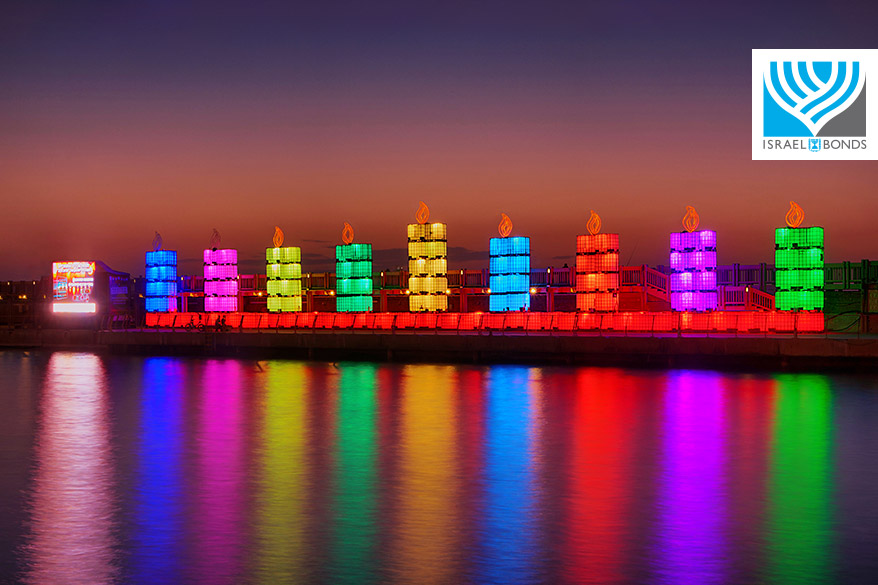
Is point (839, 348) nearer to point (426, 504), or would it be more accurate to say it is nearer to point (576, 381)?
point (576, 381)

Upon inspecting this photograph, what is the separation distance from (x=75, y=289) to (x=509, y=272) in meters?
32.5

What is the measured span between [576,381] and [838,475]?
1780 centimetres

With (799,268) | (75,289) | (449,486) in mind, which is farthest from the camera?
(75,289)

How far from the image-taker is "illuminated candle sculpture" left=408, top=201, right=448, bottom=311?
4903 cm

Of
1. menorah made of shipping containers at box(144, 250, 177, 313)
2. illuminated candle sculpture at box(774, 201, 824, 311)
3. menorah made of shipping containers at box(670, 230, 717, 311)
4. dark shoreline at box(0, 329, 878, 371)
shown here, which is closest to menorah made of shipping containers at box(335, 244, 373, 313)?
dark shoreline at box(0, 329, 878, 371)

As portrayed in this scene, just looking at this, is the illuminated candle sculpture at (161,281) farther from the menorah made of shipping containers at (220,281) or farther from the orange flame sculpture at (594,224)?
the orange flame sculpture at (594,224)

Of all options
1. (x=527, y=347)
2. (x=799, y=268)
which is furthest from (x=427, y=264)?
(x=799, y=268)

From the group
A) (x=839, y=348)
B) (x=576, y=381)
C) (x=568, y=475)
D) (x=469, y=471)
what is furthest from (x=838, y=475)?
(x=839, y=348)

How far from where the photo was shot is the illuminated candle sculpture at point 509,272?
1829 inches

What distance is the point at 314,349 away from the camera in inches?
1955

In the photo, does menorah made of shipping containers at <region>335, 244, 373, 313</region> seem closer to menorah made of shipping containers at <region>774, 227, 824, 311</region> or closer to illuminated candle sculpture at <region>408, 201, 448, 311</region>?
illuminated candle sculpture at <region>408, 201, 448, 311</region>

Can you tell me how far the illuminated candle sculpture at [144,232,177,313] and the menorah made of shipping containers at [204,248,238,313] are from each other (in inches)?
133

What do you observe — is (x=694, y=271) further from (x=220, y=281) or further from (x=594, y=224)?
(x=220, y=281)

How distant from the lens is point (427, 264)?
4909 cm
